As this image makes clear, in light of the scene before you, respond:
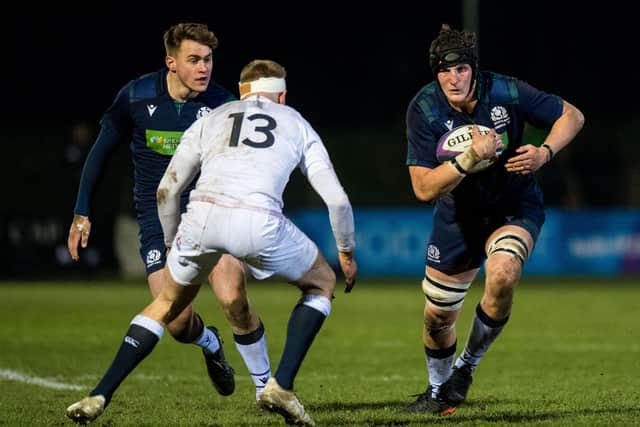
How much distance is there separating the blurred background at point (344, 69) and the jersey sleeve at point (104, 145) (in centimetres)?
1648

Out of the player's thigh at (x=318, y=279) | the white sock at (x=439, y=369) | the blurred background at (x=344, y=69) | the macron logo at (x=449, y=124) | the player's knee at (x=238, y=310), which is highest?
the macron logo at (x=449, y=124)

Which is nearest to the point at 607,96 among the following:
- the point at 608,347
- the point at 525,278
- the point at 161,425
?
the point at 525,278

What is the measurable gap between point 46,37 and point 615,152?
51.6 ft

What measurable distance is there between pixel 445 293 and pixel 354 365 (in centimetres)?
265

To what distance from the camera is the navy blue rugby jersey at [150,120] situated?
26.3 feet

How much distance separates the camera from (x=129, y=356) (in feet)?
20.9

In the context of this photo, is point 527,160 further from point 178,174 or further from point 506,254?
point 178,174

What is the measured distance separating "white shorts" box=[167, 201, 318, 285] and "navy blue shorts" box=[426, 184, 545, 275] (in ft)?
4.67

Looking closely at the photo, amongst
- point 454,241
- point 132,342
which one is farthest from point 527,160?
point 132,342

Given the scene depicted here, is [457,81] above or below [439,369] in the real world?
above

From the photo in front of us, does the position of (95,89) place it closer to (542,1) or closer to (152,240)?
(542,1)

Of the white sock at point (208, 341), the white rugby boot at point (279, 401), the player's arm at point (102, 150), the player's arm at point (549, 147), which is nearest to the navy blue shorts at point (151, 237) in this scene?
the player's arm at point (102, 150)

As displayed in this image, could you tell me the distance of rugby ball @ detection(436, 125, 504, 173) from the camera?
23.9 ft

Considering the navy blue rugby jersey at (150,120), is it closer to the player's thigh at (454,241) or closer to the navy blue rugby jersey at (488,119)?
the navy blue rugby jersey at (488,119)
